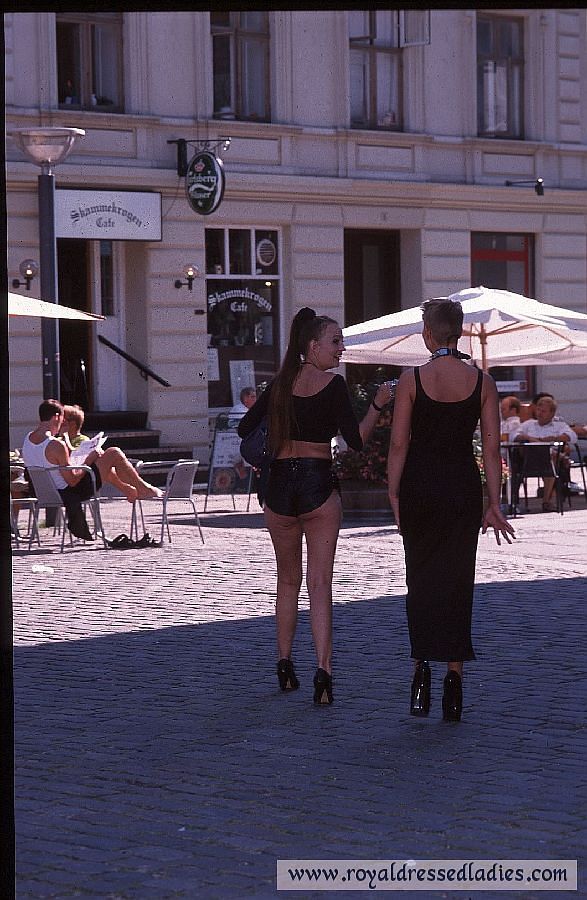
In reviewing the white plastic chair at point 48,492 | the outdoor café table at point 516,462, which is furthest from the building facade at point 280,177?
the white plastic chair at point 48,492

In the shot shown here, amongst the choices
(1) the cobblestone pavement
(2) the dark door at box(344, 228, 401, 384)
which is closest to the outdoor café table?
(1) the cobblestone pavement

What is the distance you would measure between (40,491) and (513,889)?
11.9 m

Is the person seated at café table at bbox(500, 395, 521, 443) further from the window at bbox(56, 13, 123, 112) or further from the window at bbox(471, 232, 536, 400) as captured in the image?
the window at bbox(56, 13, 123, 112)

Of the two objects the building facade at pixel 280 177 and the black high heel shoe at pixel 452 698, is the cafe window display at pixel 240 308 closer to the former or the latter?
the building facade at pixel 280 177

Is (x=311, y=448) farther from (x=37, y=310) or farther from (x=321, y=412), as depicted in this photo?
(x=37, y=310)

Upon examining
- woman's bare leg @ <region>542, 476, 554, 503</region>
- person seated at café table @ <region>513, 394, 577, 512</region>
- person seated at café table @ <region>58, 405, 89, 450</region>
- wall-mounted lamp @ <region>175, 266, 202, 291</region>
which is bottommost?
woman's bare leg @ <region>542, 476, 554, 503</region>

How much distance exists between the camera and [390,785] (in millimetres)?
6449

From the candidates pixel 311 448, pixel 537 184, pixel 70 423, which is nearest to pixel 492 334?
pixel 70 423

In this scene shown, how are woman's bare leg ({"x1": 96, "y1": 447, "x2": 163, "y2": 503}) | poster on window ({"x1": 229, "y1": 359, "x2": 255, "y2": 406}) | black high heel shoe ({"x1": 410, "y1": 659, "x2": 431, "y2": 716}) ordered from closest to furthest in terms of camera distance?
1. black high heel shoe ({"x1": 410, "y1": 659, "x2": 431, "y2": 716})
2. woman's bare leg ({"x1": 96, "y1": 447, "x2": 163, "y2": 503})
3. poster on window ({"x1": 229, "y1": 359, "x2": 255, "y2": 406})

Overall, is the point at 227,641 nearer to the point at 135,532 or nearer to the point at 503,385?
the point at 135,532

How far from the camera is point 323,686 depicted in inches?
324

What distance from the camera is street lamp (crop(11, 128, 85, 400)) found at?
19391 mm

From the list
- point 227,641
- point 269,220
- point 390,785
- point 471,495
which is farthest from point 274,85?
point 390,785

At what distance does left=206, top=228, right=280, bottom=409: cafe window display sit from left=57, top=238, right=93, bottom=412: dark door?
1974mm
